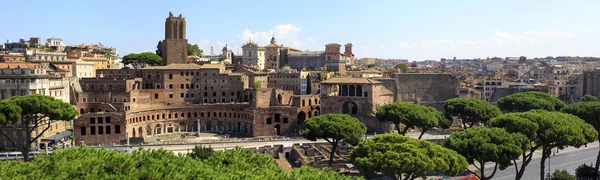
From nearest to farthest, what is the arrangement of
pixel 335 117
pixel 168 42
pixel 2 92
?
pixel 335 117 → pixel 2 92 → pixel 168 42

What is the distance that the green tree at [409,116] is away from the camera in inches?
1949

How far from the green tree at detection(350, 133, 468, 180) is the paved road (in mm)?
12376

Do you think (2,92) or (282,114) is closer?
(2,92)

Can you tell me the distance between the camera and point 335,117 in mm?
44594

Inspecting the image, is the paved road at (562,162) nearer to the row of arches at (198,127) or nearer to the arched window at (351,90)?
the arched window at (351,90)

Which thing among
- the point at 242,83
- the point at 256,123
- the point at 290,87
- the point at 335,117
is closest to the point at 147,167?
the point at 335,117

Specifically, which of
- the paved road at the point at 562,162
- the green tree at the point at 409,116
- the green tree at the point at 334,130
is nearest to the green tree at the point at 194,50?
the green tree at the point at 409,116

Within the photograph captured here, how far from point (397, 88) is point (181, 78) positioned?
104 feet

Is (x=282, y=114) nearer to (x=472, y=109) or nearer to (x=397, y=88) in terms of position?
(x=397, y=88)

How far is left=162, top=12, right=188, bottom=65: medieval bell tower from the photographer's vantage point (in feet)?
271

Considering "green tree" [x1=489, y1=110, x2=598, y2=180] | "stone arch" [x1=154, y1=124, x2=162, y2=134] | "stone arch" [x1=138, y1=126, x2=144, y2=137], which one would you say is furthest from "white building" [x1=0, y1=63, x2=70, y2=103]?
"green tree" [x1=489, y1=110, x2=598, y2=180]

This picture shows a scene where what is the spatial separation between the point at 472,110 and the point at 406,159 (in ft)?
86.9

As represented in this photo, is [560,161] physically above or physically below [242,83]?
below

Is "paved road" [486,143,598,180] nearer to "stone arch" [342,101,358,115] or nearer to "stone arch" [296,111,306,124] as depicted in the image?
"stone arch" [342,101,358,115]
